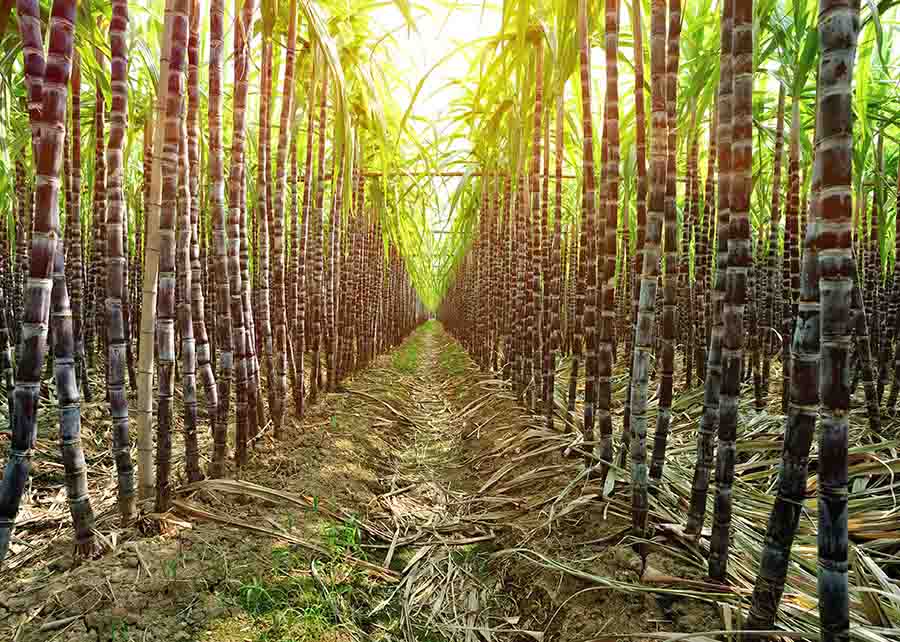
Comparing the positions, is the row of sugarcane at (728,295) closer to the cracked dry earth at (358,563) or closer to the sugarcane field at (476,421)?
the sugarcane field at (476,421)

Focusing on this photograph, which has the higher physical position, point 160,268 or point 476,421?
point 160,268

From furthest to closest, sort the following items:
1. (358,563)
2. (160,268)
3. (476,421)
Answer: (476,421) → (358,563) → (160,268)

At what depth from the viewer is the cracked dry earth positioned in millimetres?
1339

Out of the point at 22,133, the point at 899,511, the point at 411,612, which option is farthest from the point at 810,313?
the point at 22,133

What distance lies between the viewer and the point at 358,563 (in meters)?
1.92

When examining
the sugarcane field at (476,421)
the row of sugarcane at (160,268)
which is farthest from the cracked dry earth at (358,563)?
the row of sugarcane at (160,268)

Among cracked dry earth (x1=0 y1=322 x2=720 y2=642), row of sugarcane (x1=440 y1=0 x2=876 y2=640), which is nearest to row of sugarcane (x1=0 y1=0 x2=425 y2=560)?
cracked dry earth (x1=0 y1=322 x2=720 y2=642)

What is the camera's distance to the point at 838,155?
0.83 m

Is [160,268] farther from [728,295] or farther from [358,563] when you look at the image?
[728,295]

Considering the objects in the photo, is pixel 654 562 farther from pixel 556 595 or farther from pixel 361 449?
pixel 361 449

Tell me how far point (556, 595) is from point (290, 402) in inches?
107

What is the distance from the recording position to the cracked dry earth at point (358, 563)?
1339 mm

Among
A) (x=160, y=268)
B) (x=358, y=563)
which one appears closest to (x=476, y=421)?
(x=358, y=563)

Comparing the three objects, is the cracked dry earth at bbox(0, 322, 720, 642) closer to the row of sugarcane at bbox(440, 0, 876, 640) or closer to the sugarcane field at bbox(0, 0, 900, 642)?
the sugarcane field at bbox(0, 0, 900, 642)
